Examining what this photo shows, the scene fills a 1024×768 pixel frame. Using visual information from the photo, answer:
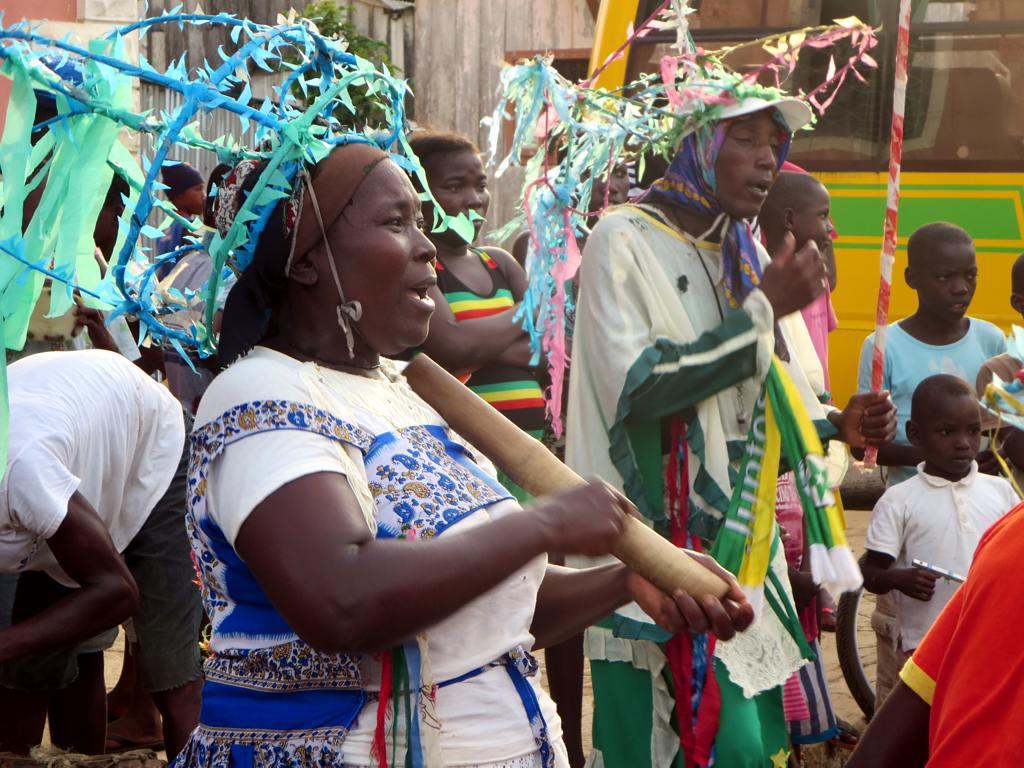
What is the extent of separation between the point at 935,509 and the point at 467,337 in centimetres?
181

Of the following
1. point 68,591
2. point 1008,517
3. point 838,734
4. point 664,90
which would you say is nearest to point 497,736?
point 1008,517

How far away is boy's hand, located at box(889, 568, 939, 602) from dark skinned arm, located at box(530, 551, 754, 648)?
2849 millimetres

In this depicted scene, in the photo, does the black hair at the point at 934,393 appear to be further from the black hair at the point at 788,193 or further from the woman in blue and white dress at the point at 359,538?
the woman in blue and white dress at the point at 359,538

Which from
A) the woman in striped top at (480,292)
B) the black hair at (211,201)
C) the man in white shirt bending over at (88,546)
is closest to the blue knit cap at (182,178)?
the woman in striped top at (480,292)

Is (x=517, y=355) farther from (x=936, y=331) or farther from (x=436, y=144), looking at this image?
(x=936, y=331)

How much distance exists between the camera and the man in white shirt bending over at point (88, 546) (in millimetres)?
3443

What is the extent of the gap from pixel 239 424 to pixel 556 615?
67 centimetres

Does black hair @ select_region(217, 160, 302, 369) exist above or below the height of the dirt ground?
above

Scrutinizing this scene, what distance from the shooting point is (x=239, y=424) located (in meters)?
2.08

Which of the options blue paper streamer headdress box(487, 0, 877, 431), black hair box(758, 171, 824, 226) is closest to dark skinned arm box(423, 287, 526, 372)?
blue paper streamer headdress box(487, 0, 877, 431)

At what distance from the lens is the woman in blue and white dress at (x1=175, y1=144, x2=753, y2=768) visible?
195 cm

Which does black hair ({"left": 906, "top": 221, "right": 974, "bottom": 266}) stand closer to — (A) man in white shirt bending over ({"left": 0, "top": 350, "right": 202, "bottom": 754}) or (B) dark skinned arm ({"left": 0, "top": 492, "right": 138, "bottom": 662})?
(A) man in white shirt bending over ({"left": 0, "top": 350, "right": 202, "bottom": 754})

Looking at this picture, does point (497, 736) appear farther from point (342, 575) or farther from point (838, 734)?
point (838, 734)

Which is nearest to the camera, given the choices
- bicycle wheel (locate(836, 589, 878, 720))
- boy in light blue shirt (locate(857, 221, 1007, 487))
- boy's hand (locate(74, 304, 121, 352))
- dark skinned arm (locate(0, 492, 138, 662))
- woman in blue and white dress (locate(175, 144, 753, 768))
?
woman in blue and white dress (locate(175, 144, 753, 768))
